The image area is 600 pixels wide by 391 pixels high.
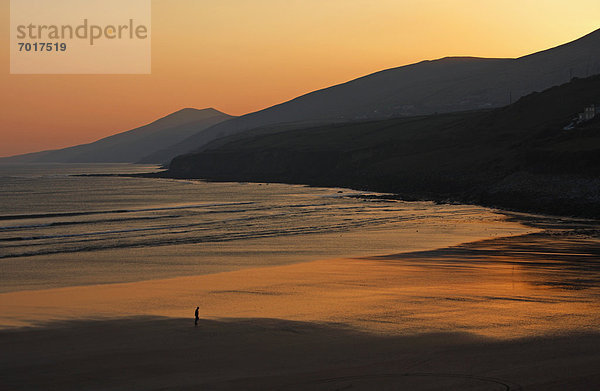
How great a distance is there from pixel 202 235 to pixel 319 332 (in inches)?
1300

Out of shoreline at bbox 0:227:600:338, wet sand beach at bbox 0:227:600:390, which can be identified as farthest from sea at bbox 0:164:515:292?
wet sand beach at bbox 0:227:600:390

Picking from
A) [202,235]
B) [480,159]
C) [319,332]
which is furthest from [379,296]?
[480,159]

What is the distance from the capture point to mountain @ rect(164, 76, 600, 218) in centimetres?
7444

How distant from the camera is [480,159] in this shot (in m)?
117

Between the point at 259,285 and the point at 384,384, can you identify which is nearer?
the point at 384,384

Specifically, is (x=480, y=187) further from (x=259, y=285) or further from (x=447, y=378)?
(x=447, y=378)

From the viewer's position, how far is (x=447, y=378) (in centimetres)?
1528

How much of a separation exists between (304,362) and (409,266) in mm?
18141

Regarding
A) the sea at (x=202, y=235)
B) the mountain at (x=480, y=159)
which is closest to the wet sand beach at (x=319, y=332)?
the sea at (x=202, y=235)

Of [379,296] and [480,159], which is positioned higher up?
[480,159]

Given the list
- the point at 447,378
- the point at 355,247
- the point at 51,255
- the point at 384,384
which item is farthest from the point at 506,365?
the point at 51,255

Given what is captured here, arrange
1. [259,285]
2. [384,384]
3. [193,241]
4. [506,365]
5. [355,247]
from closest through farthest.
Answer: [384,384] → [506,365] → [259,285] → [355,247] → [193,241]

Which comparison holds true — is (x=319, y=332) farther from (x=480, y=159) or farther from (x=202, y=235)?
(x=480, y=159)

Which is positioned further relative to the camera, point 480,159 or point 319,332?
point 480,159
